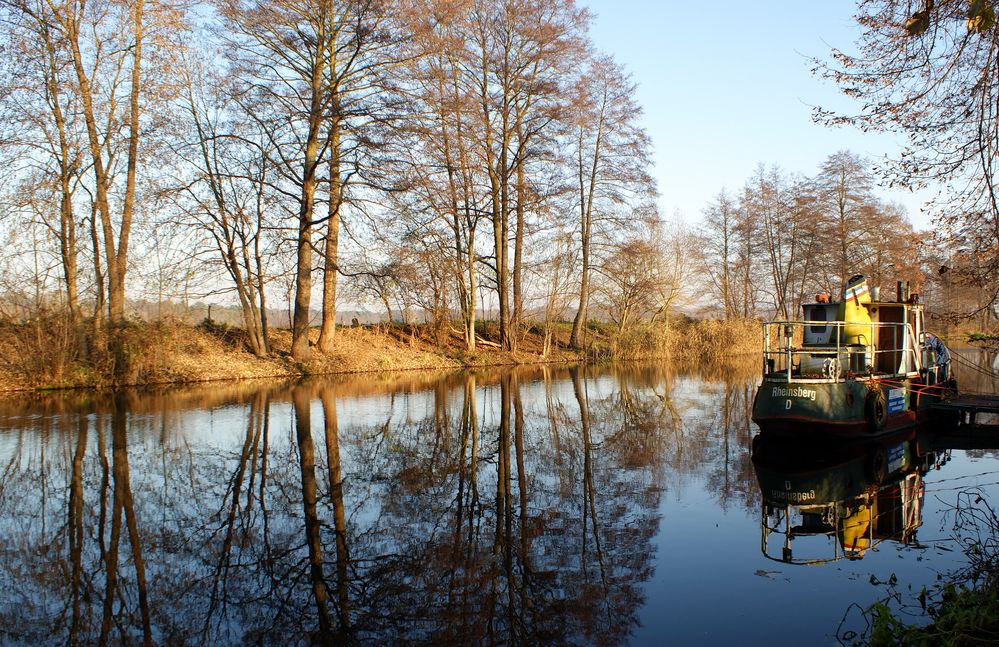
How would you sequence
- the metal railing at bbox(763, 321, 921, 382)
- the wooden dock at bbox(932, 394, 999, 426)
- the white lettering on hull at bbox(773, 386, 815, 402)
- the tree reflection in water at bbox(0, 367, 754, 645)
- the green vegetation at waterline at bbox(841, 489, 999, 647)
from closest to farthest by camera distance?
1. the green vegetation at waterline at bbox(841, 489, 999, 647)
2. the tree reflection in water at bbox(0, 367, 754, 645)
3. the white lettering on hull at bbox(773, 386, 815, 402)
4. the metal railing at bbox(763, 321, 921, 382)
5. the wooden dock at bbox(932, 394, 999, 426)

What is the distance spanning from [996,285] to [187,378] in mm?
21829

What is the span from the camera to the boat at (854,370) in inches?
477

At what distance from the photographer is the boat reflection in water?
285 inches

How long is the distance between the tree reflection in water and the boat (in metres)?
1.18

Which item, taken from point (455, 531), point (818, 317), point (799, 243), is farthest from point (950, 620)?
point (799, 243)

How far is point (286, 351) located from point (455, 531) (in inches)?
842

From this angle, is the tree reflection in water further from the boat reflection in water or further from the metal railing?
the metal railing

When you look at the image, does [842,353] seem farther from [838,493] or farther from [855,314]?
[838,493]

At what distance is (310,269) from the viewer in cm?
2572

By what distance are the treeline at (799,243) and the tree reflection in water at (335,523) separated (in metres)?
22.4

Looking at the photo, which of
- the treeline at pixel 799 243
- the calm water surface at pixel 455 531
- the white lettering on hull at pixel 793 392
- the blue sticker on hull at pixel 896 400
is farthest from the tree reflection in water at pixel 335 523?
the treeline at pixel 799 243

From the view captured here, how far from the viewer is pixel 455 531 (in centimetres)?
721

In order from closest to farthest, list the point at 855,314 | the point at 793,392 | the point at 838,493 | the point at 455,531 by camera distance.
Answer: the point at 455,531, the point at 838,493, the point at 793,392, the point at 855,314

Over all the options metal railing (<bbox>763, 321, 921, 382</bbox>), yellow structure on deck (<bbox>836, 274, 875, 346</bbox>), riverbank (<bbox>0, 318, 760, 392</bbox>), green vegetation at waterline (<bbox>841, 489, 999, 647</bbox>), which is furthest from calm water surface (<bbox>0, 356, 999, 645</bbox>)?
riverbank (<bbox>0, 318, 760, 392</bbox>)
